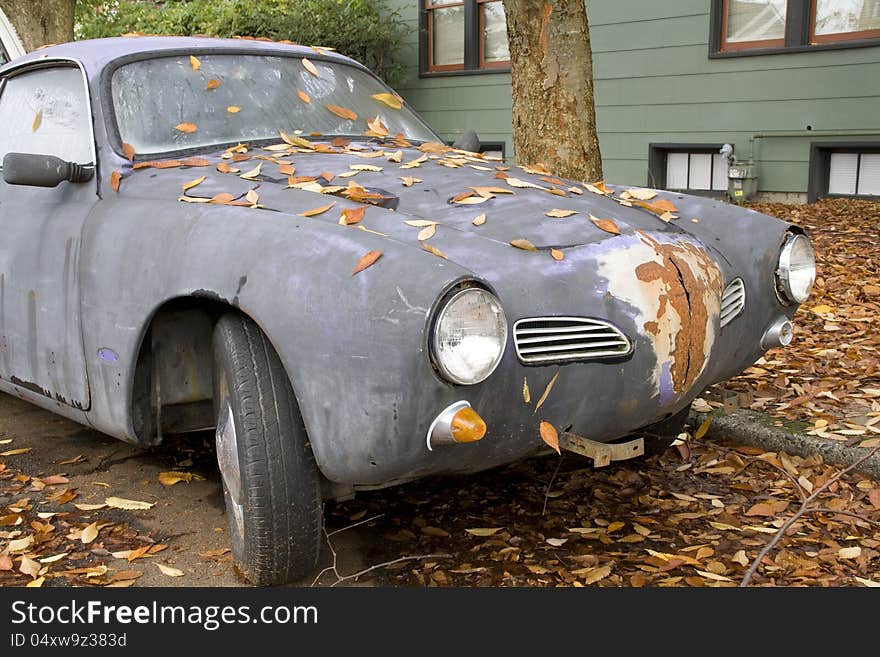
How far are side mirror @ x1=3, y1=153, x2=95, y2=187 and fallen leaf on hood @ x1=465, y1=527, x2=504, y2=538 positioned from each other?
191cm

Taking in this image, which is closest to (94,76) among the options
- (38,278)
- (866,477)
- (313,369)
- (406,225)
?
(38,278)

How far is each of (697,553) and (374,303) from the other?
4.86 ft

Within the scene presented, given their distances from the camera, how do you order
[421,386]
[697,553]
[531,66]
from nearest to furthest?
[421,386]
[697,553]
[531,66]

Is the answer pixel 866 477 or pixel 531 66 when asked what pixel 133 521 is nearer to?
pixel 866 477

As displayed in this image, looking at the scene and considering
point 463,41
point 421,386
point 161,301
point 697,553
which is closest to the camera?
point 421,386

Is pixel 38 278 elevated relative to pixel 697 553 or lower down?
elevated

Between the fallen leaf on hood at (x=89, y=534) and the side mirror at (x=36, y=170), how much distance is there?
1219mm

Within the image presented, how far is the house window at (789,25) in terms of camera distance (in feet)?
28.1

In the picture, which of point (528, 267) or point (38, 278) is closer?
point (528, 267)

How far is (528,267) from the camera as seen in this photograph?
2668 mm

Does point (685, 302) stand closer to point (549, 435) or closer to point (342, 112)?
point (549, 435)

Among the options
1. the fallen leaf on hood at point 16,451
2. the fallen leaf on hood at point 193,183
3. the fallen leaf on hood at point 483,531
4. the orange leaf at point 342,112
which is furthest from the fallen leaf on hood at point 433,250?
the fallen leaf on hood at point 16,451

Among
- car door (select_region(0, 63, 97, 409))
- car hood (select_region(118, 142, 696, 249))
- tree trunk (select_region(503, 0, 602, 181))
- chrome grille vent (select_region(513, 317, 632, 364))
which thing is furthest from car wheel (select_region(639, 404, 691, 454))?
tree trunk (select_region(503, 0, 602, 181))

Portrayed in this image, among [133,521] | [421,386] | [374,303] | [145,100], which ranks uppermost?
[145,100]
